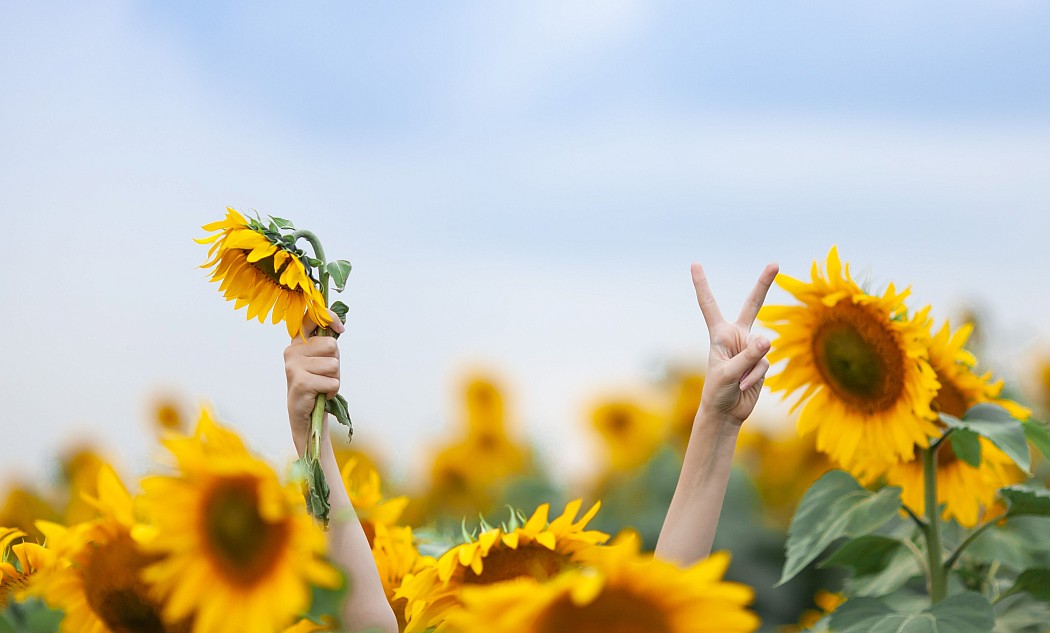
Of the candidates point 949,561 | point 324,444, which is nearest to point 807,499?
point 949,561

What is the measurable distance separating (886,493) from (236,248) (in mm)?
1191

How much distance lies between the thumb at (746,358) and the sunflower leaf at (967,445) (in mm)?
477

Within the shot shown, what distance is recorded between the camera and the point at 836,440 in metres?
2.03

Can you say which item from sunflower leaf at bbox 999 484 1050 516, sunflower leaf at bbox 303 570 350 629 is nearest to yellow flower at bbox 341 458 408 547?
sunflower leaf at bbox 303 570 350 629

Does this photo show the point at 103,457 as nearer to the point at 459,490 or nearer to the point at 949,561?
the point at 459,490

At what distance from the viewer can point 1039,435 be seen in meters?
1.94

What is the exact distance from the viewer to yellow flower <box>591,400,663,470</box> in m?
5.11

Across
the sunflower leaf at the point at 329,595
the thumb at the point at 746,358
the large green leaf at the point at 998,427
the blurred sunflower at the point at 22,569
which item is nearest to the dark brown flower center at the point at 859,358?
the large green leaf at the point at 998,427

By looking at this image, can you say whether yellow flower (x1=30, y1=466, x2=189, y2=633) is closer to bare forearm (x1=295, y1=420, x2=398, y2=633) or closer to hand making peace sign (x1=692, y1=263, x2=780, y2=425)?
bare forearm (x1=295, y1=420, x2=398, y2=633)

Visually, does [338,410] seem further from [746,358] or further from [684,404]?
[684,404]

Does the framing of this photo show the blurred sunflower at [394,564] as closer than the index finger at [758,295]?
Yes

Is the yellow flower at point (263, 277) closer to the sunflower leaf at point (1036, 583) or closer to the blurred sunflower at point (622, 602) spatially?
the blurred sunflower at point (622, 602)

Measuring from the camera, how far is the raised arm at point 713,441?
1.59 m

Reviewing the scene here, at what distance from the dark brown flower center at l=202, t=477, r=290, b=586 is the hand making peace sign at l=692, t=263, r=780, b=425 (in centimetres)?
87
